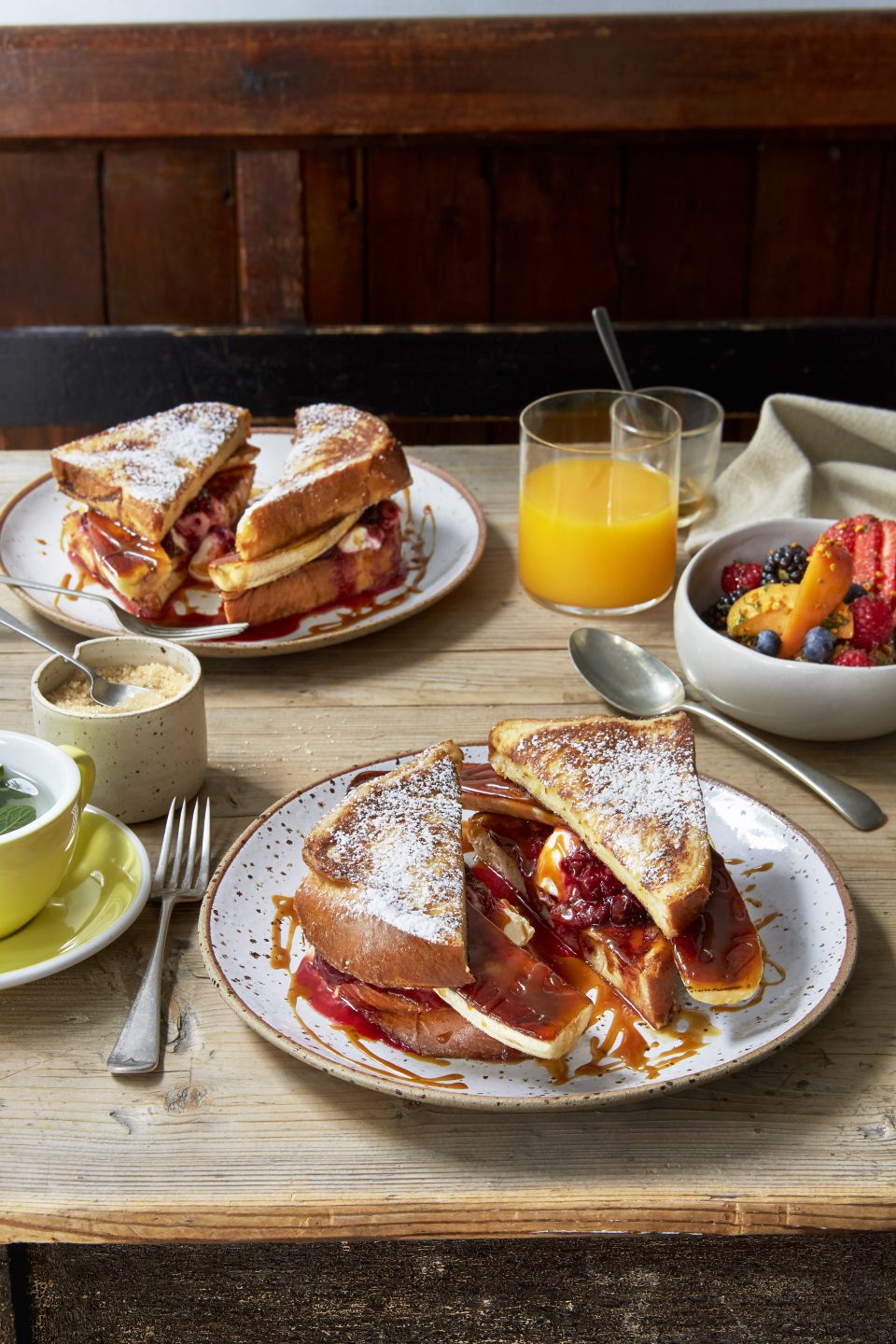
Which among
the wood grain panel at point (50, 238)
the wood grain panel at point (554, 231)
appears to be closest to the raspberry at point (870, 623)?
the wood grain panel at point (554, 231)

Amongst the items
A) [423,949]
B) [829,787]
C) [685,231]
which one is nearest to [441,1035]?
[423,949]

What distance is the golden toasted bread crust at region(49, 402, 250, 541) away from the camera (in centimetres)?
184

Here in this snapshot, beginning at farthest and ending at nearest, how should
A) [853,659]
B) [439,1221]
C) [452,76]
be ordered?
[452,76], [853,659], [439,1221]

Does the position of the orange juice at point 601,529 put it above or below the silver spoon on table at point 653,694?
above

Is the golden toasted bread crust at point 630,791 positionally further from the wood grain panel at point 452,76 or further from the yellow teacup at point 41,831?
the wood grain panel at point 452,76

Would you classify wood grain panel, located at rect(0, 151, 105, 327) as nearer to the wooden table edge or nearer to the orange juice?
the orange juice

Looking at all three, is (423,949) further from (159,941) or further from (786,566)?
(786,566)

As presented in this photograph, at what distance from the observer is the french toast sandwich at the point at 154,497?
1822 mm

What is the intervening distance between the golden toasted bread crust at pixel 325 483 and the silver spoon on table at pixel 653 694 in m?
0.36

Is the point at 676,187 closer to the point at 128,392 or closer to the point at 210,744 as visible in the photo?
the point at 128,392

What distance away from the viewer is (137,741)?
1354 millimetres

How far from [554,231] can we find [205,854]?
268 centimetres

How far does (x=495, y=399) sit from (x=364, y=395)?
29cm

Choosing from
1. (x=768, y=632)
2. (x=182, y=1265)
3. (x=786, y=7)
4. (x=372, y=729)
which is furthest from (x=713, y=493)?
(x=786, y=7)
